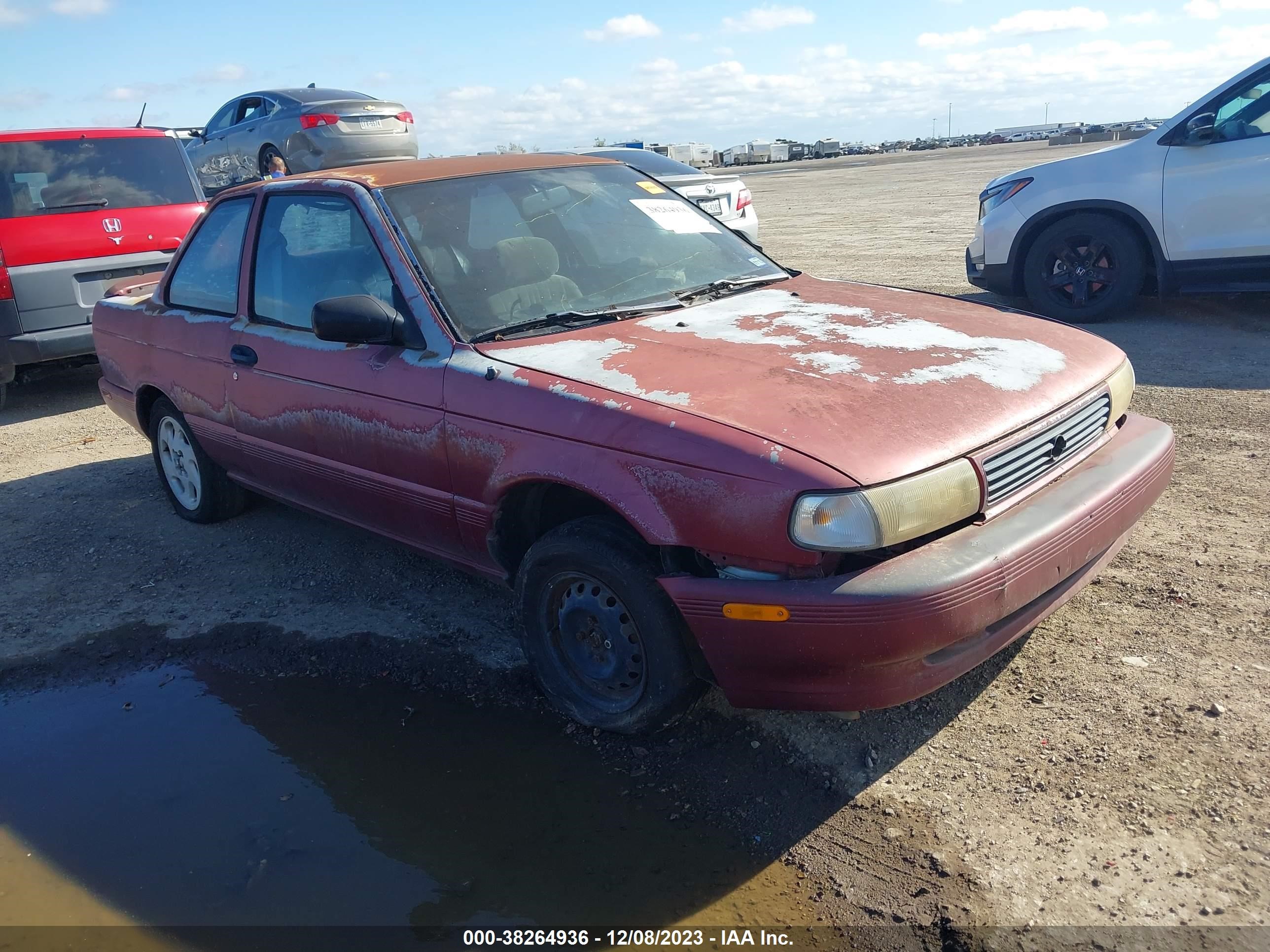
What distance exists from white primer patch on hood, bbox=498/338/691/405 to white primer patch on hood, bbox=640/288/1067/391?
0.29 metres

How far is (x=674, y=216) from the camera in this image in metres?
4.29

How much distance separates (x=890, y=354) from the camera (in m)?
3.17

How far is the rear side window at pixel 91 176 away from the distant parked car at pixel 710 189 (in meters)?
3.96

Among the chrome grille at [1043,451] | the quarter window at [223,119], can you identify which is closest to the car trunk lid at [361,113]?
the quarter window at [223,119]

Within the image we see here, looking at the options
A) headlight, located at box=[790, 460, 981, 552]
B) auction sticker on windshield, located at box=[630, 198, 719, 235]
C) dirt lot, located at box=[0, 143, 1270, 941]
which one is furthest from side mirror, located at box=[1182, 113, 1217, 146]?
headlight, located at box=[790, 460, 981, 552]

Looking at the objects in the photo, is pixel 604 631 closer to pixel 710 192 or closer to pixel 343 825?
pixel 343 825

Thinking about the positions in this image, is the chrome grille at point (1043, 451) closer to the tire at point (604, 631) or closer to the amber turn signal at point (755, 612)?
the amber turn signal at point (755, 612)

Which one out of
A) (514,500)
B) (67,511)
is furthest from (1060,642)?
(67,511)

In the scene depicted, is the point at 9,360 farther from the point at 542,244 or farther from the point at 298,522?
the point at 542,244

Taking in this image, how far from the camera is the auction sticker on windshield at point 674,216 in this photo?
4.21m

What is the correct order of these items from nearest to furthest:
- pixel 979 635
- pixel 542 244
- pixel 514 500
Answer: pixel 979 635 < pixel 514 500 < pixel 542 244

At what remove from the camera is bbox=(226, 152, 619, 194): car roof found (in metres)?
3.90

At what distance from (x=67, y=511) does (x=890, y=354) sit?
4.70m

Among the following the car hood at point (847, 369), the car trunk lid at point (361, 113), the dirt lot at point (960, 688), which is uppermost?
the car trunk lid at point (361, 113)
